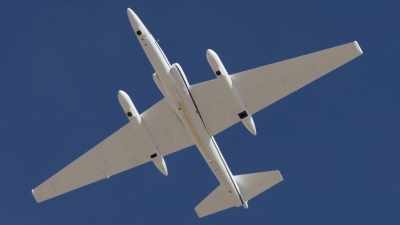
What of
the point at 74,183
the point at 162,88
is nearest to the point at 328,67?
the point at 162,88

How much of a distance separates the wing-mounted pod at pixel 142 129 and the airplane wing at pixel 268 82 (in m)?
4.05

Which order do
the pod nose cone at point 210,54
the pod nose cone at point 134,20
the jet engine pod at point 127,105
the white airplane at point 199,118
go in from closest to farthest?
1. the pod nose cone at point 210,54
2. the white airplane at point 199,118
3. the pod nose cone at point 134,20
4. the jet engine pod at point 127,105

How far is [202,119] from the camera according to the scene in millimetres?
47750

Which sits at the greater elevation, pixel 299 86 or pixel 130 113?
pixel 130 113

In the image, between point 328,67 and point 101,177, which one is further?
point 101,177

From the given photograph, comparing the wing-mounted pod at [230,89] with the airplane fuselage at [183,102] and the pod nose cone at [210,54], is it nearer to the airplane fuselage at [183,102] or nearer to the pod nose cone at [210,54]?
the pod nose cone at [210,54]

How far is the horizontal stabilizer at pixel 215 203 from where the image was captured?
49750 millimetres

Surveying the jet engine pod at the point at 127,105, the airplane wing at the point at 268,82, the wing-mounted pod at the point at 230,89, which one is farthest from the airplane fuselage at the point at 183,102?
the jet engine pod at the point at 127,105

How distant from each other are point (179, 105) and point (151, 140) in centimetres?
382

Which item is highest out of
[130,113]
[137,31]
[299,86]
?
[137,31]

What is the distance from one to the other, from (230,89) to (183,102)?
3193 millimetres

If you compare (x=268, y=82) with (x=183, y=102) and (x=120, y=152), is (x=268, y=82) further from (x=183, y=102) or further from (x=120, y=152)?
(x=120, y=152)

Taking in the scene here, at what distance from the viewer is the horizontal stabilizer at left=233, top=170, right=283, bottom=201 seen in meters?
48.8

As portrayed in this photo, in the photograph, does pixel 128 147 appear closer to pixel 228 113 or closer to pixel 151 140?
pixel 151 140
